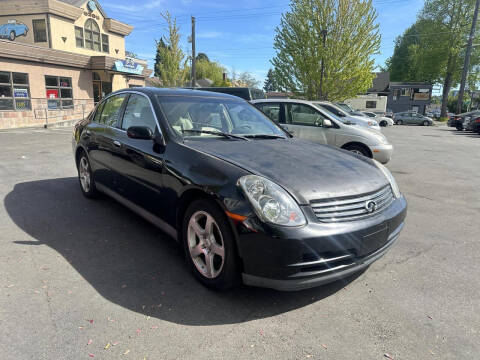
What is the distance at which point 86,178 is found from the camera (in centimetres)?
495

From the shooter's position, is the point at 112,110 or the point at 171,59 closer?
the point at 112,110

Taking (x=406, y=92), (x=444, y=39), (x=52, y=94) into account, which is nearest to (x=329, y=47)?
(x=52, y=94)

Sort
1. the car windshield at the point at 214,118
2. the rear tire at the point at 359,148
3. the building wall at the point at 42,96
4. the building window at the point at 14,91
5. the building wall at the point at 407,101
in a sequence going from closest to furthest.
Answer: the car windshield at the point at 214,118 → the rear tire at the point at 359,148 → the building window at the point at 14,91 → the building wall at the point at 42,96 → the building wall at the point at 407,101

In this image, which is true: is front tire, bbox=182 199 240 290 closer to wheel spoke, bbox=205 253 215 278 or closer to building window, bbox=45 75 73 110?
wheel spoke, bbox=205 253 215 278

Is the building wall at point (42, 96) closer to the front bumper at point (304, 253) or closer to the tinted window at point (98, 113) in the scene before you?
the tinted window at point (98, 113)

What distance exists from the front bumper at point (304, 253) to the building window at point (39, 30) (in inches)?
1001

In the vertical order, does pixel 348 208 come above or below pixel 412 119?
above

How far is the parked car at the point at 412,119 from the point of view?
34.0 metres

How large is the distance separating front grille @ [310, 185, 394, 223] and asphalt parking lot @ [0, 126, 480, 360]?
72cm

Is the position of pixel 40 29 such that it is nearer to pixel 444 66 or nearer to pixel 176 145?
pixel 176 145

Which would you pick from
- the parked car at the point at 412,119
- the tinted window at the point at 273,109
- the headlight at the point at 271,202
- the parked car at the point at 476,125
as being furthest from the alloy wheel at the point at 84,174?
the parked car at the point at 412,119

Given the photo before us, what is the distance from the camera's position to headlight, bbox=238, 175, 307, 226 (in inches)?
87.1

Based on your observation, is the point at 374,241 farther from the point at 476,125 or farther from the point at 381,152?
the point at 476,125

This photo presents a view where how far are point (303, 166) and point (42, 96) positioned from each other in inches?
807
